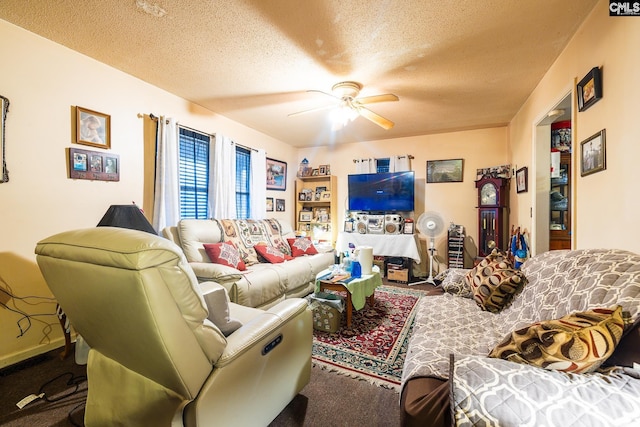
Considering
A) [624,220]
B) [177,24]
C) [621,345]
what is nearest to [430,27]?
[624,220]

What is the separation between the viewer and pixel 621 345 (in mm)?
847

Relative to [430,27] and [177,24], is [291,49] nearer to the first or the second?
[177,24]

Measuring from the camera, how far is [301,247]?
150 inches

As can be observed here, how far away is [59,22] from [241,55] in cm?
123

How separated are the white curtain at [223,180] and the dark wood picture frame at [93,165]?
108 centimetres

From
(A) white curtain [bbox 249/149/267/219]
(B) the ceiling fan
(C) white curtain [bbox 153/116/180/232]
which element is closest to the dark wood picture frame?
(C) white curtain [bbox 153/116/180/232]

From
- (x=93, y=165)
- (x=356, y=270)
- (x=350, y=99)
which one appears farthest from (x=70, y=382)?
(x=350, y=99)

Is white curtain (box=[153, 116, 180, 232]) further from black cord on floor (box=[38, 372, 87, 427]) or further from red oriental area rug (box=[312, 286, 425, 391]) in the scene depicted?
red oriental area rug (box=[312, 286, 425, 391])

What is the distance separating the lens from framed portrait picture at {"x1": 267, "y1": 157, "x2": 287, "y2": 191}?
4648 millimetres

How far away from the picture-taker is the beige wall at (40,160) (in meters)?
1.93

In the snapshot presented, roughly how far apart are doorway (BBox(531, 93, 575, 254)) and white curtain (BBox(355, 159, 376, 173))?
237 centimetres

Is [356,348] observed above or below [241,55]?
below

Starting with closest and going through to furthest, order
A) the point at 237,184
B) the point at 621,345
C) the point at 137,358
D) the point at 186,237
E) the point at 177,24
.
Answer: the point at 621,345, the point at 137,358, the point at 177,24, the point at 186,237, the point at 237,184

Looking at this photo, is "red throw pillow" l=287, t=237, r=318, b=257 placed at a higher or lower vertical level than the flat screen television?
lower
